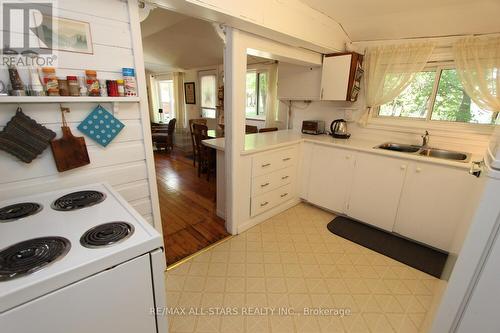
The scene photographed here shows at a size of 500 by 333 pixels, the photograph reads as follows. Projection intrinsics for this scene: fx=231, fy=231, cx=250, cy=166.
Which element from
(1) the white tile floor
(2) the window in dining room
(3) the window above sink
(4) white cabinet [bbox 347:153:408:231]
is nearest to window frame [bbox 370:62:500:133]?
(3) the window above sink

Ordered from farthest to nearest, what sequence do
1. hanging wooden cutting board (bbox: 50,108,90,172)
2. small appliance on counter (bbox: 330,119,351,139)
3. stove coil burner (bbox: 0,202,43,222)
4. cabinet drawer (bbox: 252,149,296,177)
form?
1. small appliance on counter (bbox: 330,119,351,139)
2. cabinet drawer (bbox: 252,149,296,177)
3. hanging wooden cutting board (bbox: 50,108,90,172)
4. stove coil burner (bbox: 0,202,43,222)

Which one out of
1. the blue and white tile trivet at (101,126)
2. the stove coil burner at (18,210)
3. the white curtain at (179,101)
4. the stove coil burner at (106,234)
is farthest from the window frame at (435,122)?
the white curtain at (179,101)

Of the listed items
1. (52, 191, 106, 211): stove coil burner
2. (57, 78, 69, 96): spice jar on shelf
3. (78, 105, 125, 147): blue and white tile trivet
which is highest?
(57, 78, 69, 96): spice jar on shelf

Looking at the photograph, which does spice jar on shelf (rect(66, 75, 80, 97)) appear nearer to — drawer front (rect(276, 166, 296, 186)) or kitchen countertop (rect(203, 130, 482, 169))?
kitchen countertop (rect(203, 130, 482, 169))

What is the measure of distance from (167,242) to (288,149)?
1.67 meters

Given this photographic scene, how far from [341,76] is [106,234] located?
2808mm

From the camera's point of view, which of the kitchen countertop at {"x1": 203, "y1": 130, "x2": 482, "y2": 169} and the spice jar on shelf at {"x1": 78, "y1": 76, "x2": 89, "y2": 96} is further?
the kitchen countertop at {"x1": 203, "y1": 130, "x2": 482, "y2": 169}

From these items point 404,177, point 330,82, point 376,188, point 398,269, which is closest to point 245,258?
point 398,269

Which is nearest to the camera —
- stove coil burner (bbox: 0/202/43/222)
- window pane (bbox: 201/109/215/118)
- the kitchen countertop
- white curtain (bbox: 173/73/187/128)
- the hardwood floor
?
stove coil burner (bbox: 0/202/43/222)

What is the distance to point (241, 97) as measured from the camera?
209cm

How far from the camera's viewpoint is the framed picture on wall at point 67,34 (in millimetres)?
1165

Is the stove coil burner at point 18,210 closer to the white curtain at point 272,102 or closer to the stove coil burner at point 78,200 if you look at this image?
the stove coil burner at point 78,200

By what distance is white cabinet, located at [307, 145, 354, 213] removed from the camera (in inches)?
105

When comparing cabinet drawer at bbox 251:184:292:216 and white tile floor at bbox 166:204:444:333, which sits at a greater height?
cabinet drawer at bbox 251:184:292:216
